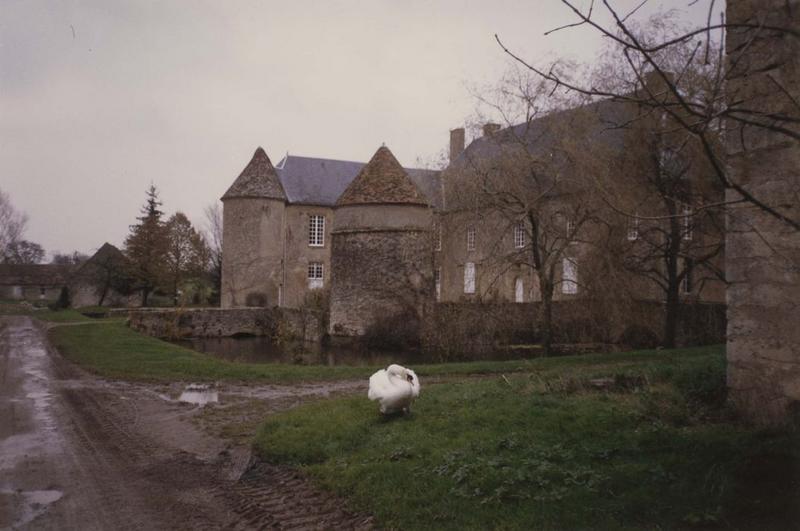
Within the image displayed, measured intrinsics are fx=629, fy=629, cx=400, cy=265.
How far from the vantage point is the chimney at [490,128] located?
56.5 feet

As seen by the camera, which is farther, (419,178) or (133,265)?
(133,265)

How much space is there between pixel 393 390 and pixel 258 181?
34251mm

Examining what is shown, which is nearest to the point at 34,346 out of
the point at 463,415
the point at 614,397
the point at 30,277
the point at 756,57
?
the point at 463,415

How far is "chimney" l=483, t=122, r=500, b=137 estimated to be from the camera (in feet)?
56.5

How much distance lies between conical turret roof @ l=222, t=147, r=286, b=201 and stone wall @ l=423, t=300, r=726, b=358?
1999cm

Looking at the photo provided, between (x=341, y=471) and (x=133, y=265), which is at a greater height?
(x=133, y=265)

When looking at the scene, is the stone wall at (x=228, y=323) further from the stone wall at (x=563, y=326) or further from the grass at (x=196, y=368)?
the grass at (x=196, y=368)

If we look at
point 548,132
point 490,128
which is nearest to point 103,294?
point 490,128

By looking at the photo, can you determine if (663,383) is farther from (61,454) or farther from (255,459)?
(61,454)

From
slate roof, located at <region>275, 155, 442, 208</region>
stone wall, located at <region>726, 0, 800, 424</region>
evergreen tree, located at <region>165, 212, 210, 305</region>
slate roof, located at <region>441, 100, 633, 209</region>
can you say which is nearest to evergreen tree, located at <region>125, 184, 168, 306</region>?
evergreen tree, located at <region>165, 212, 210, 305</region>

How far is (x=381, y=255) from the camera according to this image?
90.2ft

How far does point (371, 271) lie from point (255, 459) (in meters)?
20.5

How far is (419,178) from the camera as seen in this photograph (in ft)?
88.8

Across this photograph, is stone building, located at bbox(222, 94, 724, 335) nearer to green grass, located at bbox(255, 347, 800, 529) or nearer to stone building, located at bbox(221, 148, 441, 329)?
stone building, located at bbox(221, 148, 441, 329)
